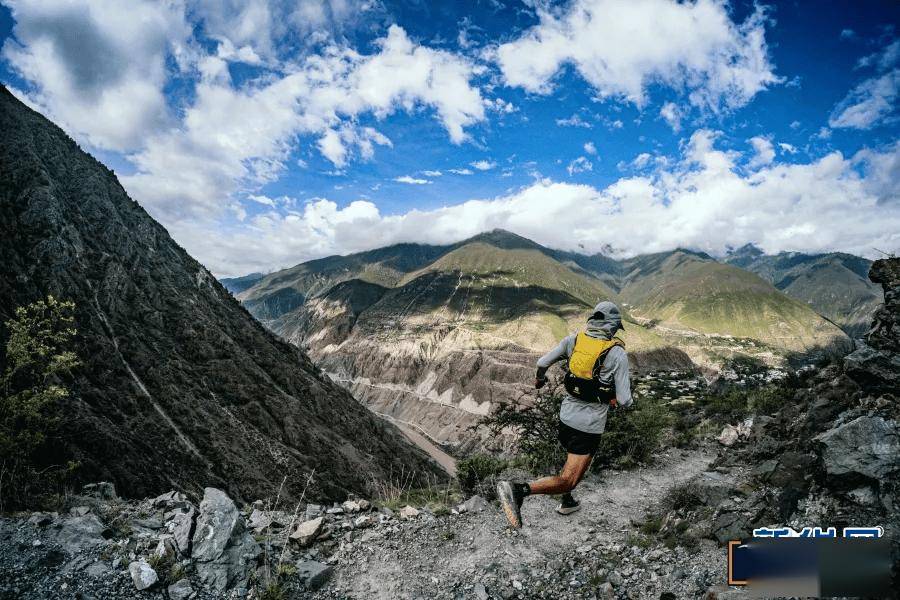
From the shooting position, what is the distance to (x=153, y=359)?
40562mm

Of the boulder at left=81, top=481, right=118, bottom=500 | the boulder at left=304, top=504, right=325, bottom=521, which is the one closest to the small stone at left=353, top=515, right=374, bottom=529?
the boulder at left=304, top=504, right=325, bottom=521

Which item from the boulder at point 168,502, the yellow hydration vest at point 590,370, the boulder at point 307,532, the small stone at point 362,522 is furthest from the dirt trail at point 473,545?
the boulder at point 168,502

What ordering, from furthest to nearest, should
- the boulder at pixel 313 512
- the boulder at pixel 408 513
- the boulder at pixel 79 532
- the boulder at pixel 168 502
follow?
the boulder at pixel 408 513 < the boulder at pixel 313 512 < the boulder at pixel 168 502 < the boulder at pixel 79 532

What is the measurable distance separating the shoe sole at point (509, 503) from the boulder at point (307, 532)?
11.5 feet

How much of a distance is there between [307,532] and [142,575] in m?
2.54

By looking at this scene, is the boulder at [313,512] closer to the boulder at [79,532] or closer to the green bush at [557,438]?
the boulder at [79,532]

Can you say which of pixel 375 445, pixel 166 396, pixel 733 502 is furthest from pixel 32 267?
pixel 733 502

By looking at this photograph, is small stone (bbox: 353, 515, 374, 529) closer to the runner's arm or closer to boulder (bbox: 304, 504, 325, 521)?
boulder (bbox: 304, 504, 325, 521)

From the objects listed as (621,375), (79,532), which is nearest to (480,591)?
(621,375)

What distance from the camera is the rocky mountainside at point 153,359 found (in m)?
30.1

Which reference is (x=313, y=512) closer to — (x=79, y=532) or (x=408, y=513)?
(x=408, y=513)

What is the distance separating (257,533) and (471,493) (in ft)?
17.2

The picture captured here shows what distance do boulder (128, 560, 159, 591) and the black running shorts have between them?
18.4 ft

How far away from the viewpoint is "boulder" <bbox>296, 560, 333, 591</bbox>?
5945 millimetres
